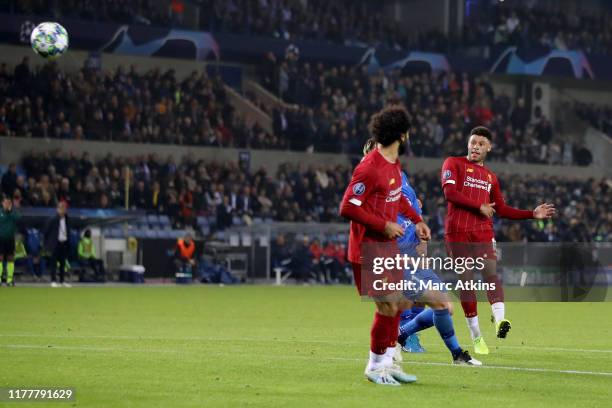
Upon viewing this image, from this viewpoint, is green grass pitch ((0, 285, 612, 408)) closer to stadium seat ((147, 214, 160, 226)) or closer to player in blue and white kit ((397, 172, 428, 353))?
player in blue and white kit ((397, 172, 428, 353))

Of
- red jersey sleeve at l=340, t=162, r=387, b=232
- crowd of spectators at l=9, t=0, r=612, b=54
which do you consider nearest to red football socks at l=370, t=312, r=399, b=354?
red jersey sleeve at l=340, t=162, r=387, b=232

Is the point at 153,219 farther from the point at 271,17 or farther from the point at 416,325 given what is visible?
the point at 416,325

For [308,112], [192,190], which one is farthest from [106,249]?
[308,112]

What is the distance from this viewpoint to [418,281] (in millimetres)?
11203

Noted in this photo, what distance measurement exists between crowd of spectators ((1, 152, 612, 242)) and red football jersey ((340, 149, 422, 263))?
23369mm

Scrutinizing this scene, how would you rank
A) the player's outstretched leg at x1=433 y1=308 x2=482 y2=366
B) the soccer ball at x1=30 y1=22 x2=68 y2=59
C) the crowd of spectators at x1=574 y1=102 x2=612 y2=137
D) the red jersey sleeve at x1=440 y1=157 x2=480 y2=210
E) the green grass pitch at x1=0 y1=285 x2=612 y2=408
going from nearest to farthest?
the green grass pitch at x1=0 y1=285 x2=612 y2=408, the player's outstretched leg at x1=433 y1=308 x2=482 y2=366, the red jersey sleeve at x1=440 y1=157 x2=480 y2=210, the soccer ball at x1=30 y1=22 x2=68 y2=59, the crowd of spectators at x1=574 y1=102 x2=612 y2=137

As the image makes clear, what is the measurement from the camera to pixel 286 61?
150 ft

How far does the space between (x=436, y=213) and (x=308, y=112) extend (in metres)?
6.19

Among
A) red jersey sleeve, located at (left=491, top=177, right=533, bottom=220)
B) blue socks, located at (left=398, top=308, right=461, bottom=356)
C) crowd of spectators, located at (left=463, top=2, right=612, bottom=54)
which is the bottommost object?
crowd of spectators, located at (left=463, top=2, right=612, bottom=54)

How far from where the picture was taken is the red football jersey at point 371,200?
9750mm

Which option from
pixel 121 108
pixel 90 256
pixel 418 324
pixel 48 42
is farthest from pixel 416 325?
pixel 121 108

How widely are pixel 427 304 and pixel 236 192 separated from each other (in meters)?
26.7

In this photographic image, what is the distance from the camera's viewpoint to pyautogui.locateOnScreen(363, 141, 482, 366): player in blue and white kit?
1114cm

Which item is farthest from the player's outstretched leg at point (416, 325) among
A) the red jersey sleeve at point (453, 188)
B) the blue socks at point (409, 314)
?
the red jersey sleeve at point (453, 188)
